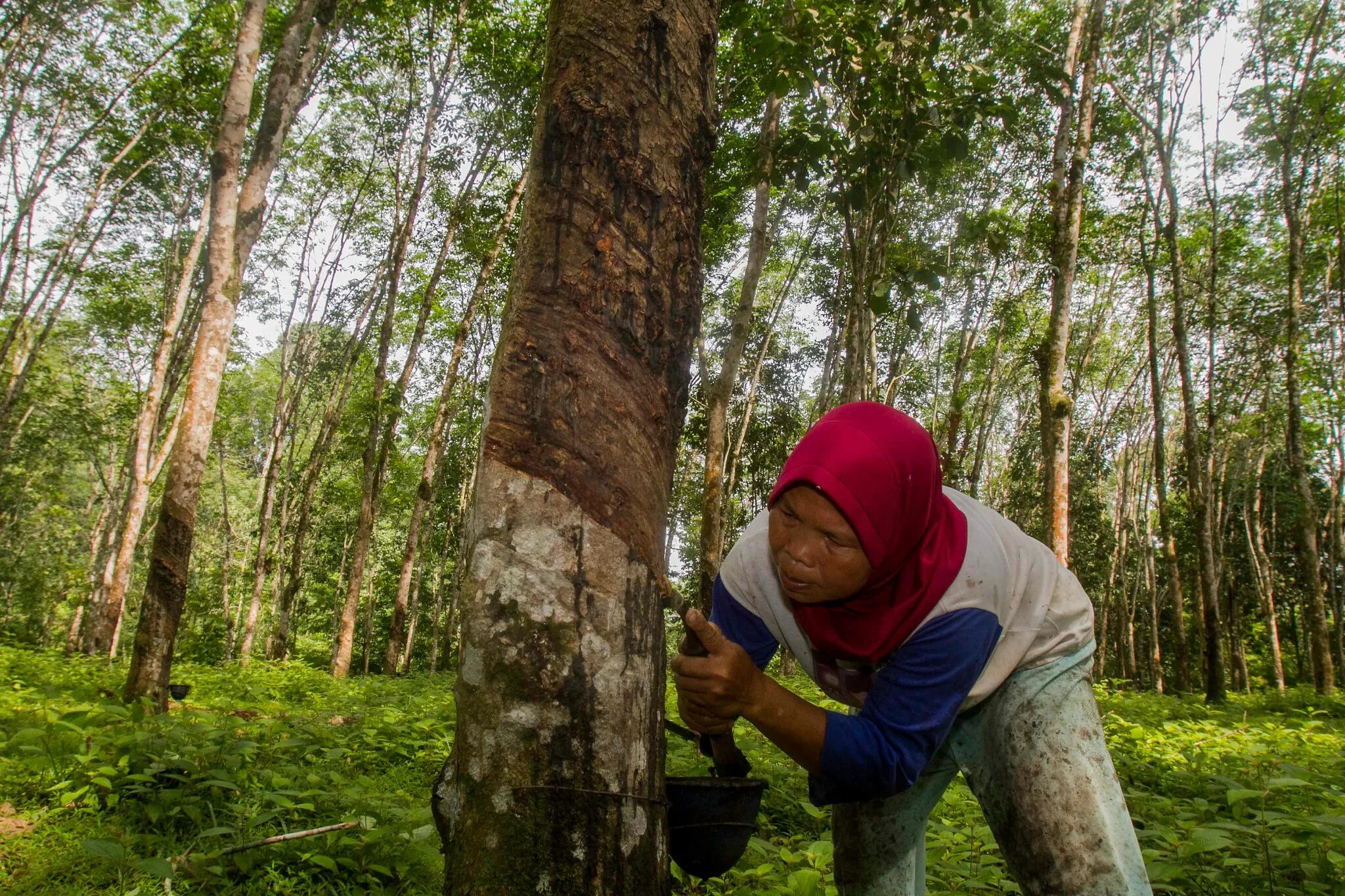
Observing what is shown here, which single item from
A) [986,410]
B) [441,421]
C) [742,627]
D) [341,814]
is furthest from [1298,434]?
[341,814]

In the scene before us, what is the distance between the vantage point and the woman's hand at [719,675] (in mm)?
1289

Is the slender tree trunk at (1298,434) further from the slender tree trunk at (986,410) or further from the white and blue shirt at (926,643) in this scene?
the white and blue shirt at (926,643)

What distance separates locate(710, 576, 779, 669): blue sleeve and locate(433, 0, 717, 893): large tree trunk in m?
0.58

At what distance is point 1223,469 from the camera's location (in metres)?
17.6

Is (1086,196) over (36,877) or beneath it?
over

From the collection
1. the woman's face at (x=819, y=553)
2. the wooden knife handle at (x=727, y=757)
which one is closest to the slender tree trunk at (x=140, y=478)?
the wooden knife handle at (x=727, y=757)

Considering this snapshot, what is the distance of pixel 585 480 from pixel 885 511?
0.61 metres

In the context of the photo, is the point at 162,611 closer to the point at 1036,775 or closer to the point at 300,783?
the point at 300,783

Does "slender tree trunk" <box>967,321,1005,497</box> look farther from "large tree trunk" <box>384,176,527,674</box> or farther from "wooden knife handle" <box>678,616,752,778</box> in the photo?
"wooden knife handle" <box>678,616,752,778</box>

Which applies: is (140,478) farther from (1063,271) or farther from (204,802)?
(1063,271)

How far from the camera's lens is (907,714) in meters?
→ 1.35

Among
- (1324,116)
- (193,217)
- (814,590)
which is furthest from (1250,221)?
(193,217)

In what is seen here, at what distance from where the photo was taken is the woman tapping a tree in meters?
1.34

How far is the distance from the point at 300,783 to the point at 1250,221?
18.0 m
